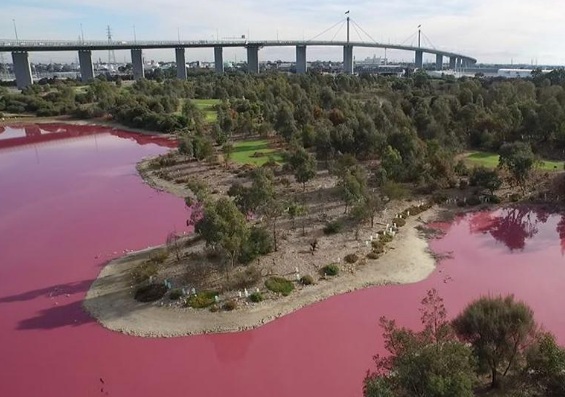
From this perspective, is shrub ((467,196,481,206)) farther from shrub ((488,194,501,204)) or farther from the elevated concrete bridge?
the elevated concrete bridge

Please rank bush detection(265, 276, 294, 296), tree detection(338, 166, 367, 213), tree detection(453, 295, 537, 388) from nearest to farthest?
tree detection(453, 295, 537, 388), bush detection(265, 276, 294, 296), tree detection(338, 166, 367, 213)

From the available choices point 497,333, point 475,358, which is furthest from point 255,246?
point 475,358

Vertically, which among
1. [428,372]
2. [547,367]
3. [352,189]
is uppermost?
[352,189]

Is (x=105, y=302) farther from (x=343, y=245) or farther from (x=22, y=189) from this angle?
(x=22, y=189)

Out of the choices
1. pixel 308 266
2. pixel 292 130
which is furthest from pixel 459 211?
pixel 292 130

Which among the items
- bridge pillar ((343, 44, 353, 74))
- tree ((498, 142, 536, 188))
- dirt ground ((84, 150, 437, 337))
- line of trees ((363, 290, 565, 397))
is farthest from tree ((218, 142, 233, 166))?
bridge pillar ((343, 44, 353, 74))

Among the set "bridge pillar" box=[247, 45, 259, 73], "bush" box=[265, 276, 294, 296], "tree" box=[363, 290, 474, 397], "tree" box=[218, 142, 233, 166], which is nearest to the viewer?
"tree" box=[363, 290, 474, 397]

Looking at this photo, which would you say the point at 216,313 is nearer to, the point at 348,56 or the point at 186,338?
the point at 186,338
